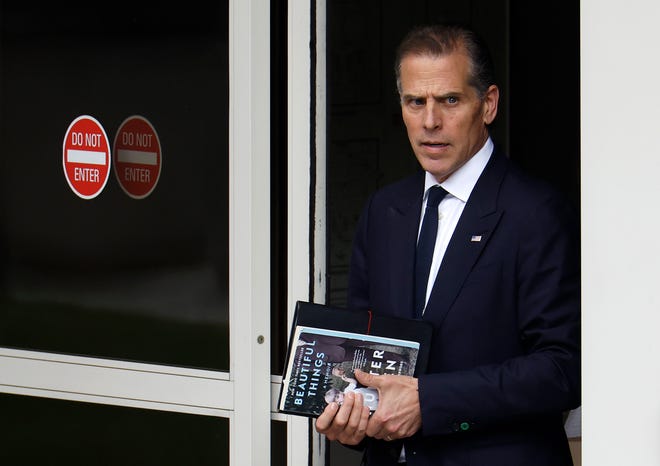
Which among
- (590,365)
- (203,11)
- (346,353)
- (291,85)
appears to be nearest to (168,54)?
(203,11)

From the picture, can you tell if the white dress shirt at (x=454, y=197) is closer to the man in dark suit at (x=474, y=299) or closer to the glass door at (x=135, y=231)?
the man in dark suit at (x=474, y=299)

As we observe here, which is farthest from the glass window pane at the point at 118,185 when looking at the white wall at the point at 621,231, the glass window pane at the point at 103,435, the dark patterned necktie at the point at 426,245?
the white wall at the point at 621,231

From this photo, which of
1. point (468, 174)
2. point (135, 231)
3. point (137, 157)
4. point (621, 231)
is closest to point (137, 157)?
point (137, 157)

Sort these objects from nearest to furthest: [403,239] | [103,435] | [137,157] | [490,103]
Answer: [490,103] → [403,239] → [137,157] → [103,435]

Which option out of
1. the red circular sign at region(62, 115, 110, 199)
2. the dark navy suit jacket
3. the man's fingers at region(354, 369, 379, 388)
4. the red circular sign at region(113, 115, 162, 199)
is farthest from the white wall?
the red circular sign at region(62, 115, 110, 199)

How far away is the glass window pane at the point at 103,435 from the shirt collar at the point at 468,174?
1.05 m

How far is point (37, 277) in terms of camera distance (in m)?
3.47

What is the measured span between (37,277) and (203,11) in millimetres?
935

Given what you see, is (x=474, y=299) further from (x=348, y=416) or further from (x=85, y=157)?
(x=85, y=157)

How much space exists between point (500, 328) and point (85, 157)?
4.85ft

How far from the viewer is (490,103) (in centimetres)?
245

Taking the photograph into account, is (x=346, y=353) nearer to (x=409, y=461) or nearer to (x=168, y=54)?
(x=409, y=461)

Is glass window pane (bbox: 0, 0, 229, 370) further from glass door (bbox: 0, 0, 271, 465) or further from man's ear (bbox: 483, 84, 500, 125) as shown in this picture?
man's ear (bbox: 483, 84, 500, 125)

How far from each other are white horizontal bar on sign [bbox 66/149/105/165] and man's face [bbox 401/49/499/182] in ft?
3.85
